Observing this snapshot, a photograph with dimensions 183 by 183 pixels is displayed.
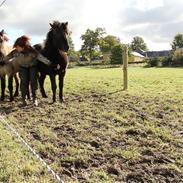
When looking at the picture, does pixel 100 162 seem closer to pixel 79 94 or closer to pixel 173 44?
pixel 79 94

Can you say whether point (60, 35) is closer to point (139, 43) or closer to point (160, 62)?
point (160, 62)

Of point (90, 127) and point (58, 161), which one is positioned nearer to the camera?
point (58, 161)

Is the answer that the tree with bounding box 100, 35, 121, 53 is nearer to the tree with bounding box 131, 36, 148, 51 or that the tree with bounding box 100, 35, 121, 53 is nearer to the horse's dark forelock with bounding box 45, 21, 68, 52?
the tree with bounding box 131, 36, 148, 51

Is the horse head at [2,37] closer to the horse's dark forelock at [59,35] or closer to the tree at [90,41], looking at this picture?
the horse's dark forelock at [59,35]

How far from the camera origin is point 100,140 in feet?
22.9

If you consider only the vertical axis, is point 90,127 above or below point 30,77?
below

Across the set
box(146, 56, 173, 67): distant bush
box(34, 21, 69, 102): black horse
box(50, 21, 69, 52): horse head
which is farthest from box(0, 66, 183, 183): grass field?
box(146, 56, 173, 67): distant bush

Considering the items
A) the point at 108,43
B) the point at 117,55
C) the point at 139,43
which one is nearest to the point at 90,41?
the point at 108,43

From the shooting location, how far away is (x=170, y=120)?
866 cm

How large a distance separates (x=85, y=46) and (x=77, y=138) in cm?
9536

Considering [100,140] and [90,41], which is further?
[90,41]

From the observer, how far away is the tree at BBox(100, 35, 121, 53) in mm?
103000

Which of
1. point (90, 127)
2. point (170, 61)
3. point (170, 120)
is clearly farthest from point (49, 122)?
point (170, 61)

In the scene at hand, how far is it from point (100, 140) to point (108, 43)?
330 ft
